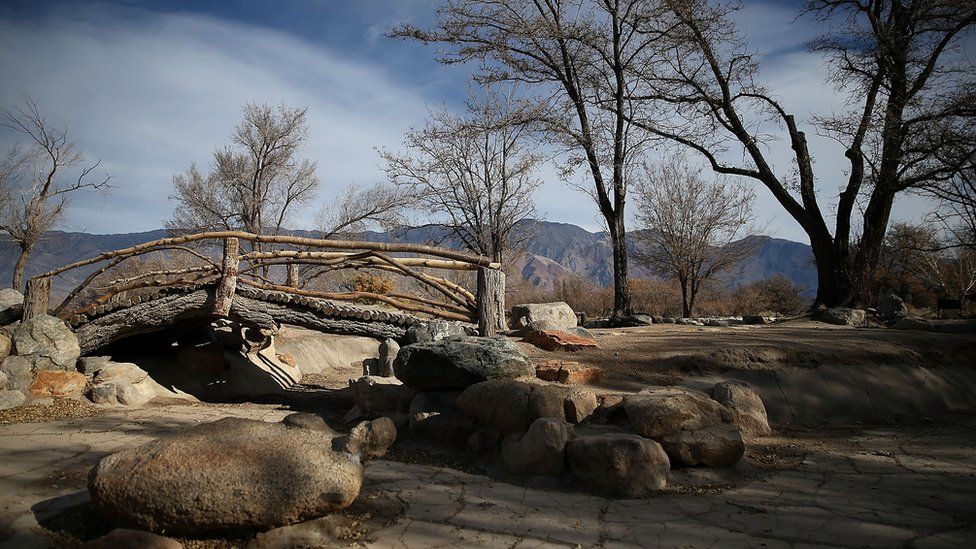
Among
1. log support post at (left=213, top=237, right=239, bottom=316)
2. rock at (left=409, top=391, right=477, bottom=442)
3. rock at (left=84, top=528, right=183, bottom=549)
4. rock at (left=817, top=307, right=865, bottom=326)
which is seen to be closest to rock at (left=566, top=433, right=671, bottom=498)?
rock at (left=409, top=391, right=477, bottom=442)

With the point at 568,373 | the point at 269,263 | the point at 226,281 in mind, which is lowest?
the point at 568,373

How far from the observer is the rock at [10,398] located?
6295mm

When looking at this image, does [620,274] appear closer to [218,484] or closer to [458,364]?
[458,364]

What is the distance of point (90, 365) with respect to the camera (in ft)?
25.9

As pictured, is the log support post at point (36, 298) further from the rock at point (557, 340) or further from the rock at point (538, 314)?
the rock at point (538, 314)

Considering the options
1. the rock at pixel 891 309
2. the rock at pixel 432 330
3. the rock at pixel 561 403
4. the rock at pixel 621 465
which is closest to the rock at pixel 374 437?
the rock at pixel 561 403

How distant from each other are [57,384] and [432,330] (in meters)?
4.90

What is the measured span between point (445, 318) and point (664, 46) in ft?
30.4

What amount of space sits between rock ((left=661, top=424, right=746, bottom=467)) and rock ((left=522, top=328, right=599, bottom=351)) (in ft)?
9.54

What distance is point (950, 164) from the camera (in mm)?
10234

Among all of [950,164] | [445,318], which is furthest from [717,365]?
[950,164]

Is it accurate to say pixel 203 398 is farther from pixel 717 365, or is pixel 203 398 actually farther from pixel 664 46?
pixel 664 46

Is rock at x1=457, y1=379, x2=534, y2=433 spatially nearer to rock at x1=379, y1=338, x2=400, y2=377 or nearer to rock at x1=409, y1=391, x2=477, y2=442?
rock at x1=409, y1=391, x2=477, y2=442

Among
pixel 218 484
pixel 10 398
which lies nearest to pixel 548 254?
pixel 10 398
